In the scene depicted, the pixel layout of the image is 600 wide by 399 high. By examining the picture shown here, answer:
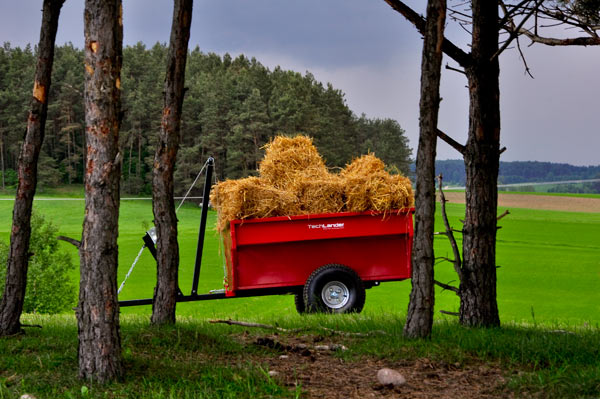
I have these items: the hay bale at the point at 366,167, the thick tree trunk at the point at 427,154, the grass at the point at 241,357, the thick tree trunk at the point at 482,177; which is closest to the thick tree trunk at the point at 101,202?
the grass at the point at 241,357

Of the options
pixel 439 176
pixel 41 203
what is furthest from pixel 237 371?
pixel 41 203

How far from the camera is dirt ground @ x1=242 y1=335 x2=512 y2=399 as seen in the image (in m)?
4.32

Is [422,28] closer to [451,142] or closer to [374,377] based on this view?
[451,142]

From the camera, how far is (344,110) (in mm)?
53844

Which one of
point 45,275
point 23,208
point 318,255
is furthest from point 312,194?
point 45,275

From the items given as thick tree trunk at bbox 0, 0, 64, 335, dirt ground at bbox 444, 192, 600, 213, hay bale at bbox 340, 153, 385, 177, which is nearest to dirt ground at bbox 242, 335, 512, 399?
thick tree trunk at bbox 0, 0, 64, 335

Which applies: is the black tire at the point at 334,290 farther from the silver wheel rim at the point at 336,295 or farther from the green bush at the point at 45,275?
the green bush at the point at 45,275

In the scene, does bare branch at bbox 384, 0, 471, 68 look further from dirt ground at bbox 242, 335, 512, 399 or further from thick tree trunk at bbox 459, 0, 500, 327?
dirt ground at bbox 242, 335, 512, 399

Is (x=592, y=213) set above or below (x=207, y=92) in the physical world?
below

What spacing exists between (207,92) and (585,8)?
39994 mm

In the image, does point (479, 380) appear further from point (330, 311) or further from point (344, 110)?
point (344, 110)

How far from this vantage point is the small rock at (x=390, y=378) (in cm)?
448

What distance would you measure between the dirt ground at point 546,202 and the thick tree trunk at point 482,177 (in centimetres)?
3562

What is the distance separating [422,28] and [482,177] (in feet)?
4.87
